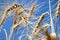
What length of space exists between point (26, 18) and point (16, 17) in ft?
0.47

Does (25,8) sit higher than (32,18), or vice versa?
(25,8)

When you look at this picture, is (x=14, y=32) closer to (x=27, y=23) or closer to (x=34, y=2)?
(x=27, y=23)

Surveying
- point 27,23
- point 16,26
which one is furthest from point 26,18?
point 16,26

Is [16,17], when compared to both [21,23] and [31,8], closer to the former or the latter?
[21,23]

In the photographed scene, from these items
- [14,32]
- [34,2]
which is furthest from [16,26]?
[34,2]

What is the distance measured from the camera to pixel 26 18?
4.85ft

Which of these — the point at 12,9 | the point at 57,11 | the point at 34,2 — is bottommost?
the point at 57,11

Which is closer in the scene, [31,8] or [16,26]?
[16,26]

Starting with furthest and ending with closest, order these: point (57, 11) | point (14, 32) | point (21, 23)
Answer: point (21, 23) → point (14, 32) → point (57, 11)

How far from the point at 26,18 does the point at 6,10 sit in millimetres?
223

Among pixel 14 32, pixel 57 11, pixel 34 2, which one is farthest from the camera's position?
pixel 34 2

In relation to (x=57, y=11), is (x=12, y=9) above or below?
above

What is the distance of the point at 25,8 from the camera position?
1.49 metres

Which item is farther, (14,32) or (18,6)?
(18,6)
